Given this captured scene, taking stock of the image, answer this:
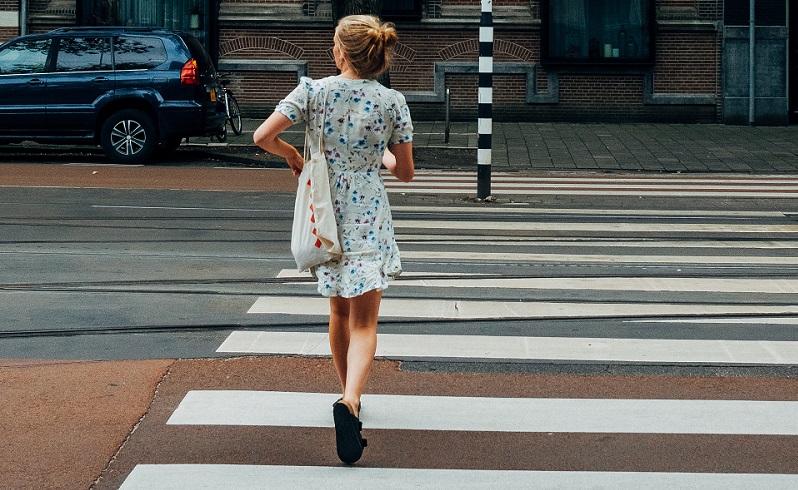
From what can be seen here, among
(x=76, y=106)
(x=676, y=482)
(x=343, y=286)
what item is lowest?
(x=676, y=482)

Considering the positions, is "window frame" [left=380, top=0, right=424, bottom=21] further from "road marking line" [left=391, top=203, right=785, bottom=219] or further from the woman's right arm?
the woman's right arm

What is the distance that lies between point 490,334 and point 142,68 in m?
11.3

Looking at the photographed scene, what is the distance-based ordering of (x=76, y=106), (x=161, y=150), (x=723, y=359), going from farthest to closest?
(x=161, y=150)
(x=76, y=106)
(x=723, y=359)

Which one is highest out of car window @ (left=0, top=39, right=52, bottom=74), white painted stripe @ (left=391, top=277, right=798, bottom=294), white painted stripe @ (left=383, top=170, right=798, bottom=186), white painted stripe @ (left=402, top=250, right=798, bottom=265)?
car window @ (left=0, top=39, right=52, bottom=74)

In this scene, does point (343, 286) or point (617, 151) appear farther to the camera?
point (617, 151)

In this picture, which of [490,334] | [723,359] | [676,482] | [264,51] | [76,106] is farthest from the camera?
[264,51]

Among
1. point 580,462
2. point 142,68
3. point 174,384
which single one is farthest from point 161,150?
point 580,462

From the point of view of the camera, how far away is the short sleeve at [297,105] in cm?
458

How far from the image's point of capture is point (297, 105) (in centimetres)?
459

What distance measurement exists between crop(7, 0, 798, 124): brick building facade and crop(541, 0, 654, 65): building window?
19 mm

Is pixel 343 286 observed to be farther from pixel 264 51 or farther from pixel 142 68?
pixel 264 51

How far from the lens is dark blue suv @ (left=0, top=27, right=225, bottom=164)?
16719 mm

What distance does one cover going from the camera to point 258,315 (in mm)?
7082

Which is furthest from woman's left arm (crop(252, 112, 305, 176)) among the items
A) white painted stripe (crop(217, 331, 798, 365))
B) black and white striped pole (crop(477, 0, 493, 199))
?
black and white striped pole (crop(477, 0, 493, 199))
